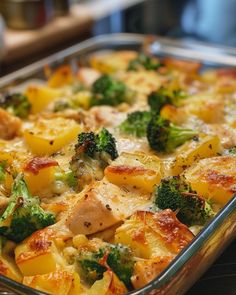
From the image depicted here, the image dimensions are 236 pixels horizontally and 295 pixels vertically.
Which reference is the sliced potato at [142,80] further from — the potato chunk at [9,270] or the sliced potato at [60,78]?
the potato chunk at [9,270]

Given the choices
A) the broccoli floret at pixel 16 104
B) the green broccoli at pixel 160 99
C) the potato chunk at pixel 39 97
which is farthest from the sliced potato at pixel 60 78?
the green broccoli at pixel 160 99

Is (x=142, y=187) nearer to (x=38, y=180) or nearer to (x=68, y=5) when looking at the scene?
(x=38, y=180)

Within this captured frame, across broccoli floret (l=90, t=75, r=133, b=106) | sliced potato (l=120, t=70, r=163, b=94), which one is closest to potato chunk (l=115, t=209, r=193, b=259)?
broccoli floret (l=90, t=75, r=133, b=106)

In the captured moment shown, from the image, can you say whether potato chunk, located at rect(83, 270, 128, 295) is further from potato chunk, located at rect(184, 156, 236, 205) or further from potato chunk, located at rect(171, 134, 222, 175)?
potato chunk, located at rect(171, 134, 222, 175)

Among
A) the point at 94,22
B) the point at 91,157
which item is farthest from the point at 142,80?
the point at 94,22

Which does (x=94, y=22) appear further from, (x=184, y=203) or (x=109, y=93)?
(x=184, y=203)
